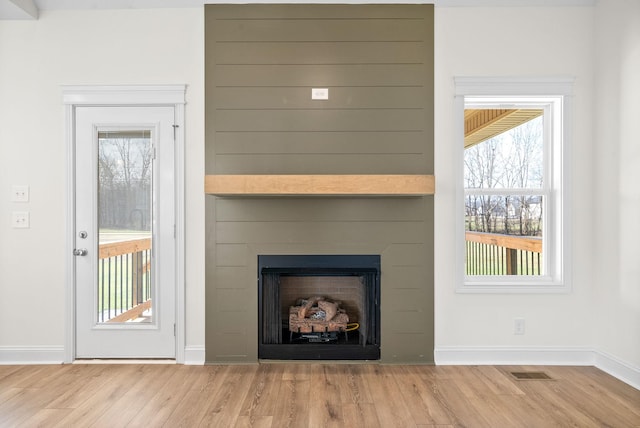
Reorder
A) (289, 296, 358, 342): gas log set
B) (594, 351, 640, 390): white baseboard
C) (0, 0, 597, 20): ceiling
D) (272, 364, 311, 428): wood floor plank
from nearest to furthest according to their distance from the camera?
1. (272, 364, 311, 428): wood floor plank
2. (594, 351, 640, 390): white baseboard
3. (0, 0, 597, 20): ceiling
4. (289, 296, 358, 342): gas log set

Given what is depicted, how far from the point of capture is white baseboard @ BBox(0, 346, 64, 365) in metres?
3.30

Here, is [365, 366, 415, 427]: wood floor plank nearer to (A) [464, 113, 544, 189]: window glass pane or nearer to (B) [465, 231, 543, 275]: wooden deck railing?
(B) [465, 231, 543, 275]: wooden deck railing

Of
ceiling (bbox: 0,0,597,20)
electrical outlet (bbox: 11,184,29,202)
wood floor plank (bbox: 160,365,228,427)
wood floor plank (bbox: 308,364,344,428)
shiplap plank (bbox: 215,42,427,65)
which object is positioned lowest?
wood floor plank (bbox: 160,365,228,427)

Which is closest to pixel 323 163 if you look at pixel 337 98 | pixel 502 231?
pixel 337 98

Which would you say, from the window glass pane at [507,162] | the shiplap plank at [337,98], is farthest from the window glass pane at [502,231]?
the shiplap plank at [337,98]

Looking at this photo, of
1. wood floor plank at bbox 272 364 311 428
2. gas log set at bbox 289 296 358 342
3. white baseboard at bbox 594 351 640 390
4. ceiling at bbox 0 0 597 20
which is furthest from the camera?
gas log set at bbox 289 296 358 342

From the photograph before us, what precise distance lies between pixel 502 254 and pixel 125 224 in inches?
124

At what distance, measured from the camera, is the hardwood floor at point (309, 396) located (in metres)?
2.39

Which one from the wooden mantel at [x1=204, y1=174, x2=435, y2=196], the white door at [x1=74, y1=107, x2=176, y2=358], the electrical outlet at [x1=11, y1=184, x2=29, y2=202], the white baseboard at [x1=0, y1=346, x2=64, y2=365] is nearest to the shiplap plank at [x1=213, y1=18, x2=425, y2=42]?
the white door at [x1=74, y1=107, x2=176, y2=358]

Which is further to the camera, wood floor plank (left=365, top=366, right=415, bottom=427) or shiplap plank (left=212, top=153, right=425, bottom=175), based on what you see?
shiplap plank (left=212, top=153, right=425, bottom=175)

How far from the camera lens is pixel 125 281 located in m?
3.35

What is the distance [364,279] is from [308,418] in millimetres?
1260

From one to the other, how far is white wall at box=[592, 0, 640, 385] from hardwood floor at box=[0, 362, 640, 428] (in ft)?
1.40

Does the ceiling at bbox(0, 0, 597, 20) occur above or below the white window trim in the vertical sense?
above
